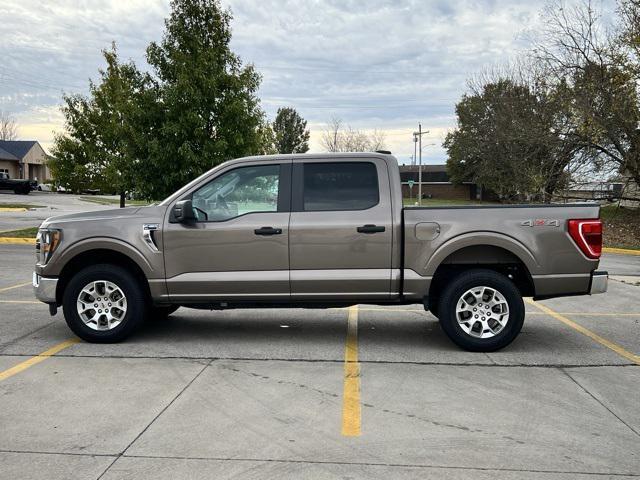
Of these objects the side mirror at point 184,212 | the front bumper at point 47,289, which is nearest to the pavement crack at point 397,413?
the side mirror at point 184,212

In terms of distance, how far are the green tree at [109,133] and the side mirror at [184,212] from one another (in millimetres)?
9736

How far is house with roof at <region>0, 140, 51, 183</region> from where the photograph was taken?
6781 centimetres

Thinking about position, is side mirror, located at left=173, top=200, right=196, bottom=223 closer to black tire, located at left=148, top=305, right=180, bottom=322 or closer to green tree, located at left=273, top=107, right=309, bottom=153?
black tire, located at left=148, top=305, right=180, bottom=322

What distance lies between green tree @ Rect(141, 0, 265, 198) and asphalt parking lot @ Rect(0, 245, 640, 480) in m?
8.20

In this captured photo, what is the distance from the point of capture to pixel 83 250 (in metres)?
6.05

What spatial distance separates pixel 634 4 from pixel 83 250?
2111 cm

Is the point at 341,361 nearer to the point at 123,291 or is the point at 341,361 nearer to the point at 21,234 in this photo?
the point at 123,291

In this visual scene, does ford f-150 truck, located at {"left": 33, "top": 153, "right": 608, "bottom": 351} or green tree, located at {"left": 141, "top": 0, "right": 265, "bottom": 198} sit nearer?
ford f-150 truck, located at {"left": 33, "top": 153, "right": 608, "bottom": 351}

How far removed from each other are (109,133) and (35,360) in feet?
44.6

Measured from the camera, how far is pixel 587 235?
19.0 ft

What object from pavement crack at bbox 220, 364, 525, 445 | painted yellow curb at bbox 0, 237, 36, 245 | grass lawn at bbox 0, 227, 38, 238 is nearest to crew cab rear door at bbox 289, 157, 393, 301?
pavement crack at bbox 220, 364, 525, 445

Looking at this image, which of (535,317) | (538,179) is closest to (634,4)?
(538,179)

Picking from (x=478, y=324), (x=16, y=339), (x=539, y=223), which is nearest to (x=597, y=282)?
(x=539, y=223)

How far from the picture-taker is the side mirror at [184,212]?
5.80 meters
